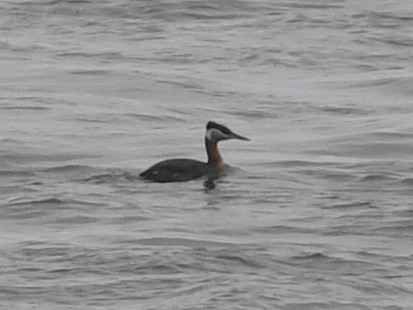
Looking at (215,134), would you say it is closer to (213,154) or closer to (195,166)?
(213,154)

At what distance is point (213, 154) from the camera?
2252 cm

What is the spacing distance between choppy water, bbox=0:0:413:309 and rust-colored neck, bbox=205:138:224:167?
0.24 metres

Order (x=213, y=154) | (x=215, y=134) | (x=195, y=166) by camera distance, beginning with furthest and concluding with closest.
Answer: (x=215, y=134), (x=213, y=154), (x=195, y=166)

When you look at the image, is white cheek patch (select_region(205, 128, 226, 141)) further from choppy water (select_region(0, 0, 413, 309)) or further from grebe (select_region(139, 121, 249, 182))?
choppy water (select_region(0, 0, 413, 309))

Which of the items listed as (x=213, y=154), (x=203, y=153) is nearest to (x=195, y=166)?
(x=213, y=154)

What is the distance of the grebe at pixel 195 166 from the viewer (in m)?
21.5

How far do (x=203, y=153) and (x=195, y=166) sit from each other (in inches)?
105

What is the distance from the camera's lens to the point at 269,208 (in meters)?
20.4

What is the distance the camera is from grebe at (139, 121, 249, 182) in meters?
21.5

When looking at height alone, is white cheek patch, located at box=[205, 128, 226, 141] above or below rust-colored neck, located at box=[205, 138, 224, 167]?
above

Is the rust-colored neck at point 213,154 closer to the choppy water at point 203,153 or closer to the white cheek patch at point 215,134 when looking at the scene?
the white cheek patch at point 215,134

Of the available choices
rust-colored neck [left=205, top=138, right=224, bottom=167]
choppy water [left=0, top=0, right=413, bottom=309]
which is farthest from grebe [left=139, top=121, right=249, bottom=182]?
choppy water [left=0, top=0, right=413, bottom=309]

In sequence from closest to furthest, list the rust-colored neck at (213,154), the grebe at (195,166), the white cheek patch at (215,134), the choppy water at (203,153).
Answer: the choppy water at (203,153), the grebe at (195,166), the rust-colored neck at (213,154), the white cheek patch at (215,134)

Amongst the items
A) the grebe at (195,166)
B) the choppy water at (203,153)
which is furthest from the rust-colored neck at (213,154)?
the choppy water at (203,153)
